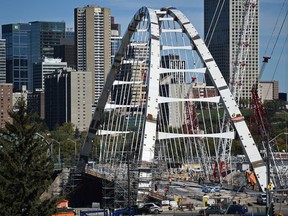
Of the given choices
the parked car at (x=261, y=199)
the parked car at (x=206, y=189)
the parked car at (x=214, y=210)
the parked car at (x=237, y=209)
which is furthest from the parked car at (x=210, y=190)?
the parked car at (x=237, y=209)

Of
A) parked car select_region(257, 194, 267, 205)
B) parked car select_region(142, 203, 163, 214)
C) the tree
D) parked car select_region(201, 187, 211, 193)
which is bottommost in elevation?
parked car select_region(142, 203, 163, 214)

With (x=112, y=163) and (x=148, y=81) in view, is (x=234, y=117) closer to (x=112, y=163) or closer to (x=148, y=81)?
(x=148, y=81)

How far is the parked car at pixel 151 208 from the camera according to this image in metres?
81.2

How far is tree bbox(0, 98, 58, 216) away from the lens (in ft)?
182

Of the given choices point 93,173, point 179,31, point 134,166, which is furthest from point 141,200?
point 93,173

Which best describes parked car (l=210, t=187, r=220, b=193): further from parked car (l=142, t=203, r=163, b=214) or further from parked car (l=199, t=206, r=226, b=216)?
parked car (l=199, t=206, r=226, b=216)

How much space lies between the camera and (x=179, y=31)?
100000mm

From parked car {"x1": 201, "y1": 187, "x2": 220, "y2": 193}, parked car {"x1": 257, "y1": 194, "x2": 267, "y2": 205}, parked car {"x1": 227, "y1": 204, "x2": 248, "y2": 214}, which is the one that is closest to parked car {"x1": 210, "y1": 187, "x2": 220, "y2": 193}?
parked car {"x1": 201, "y1": 187, "x2": 220, "y2": 193}

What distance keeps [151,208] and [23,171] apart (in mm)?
27182

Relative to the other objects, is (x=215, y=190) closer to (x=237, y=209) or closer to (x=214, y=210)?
(x=214, y=210)

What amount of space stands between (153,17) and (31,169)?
45187 millimetres

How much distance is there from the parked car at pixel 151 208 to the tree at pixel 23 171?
80.9 ft

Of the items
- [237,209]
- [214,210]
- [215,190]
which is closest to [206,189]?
[215,190]

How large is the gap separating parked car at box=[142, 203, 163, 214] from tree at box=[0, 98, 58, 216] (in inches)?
971
